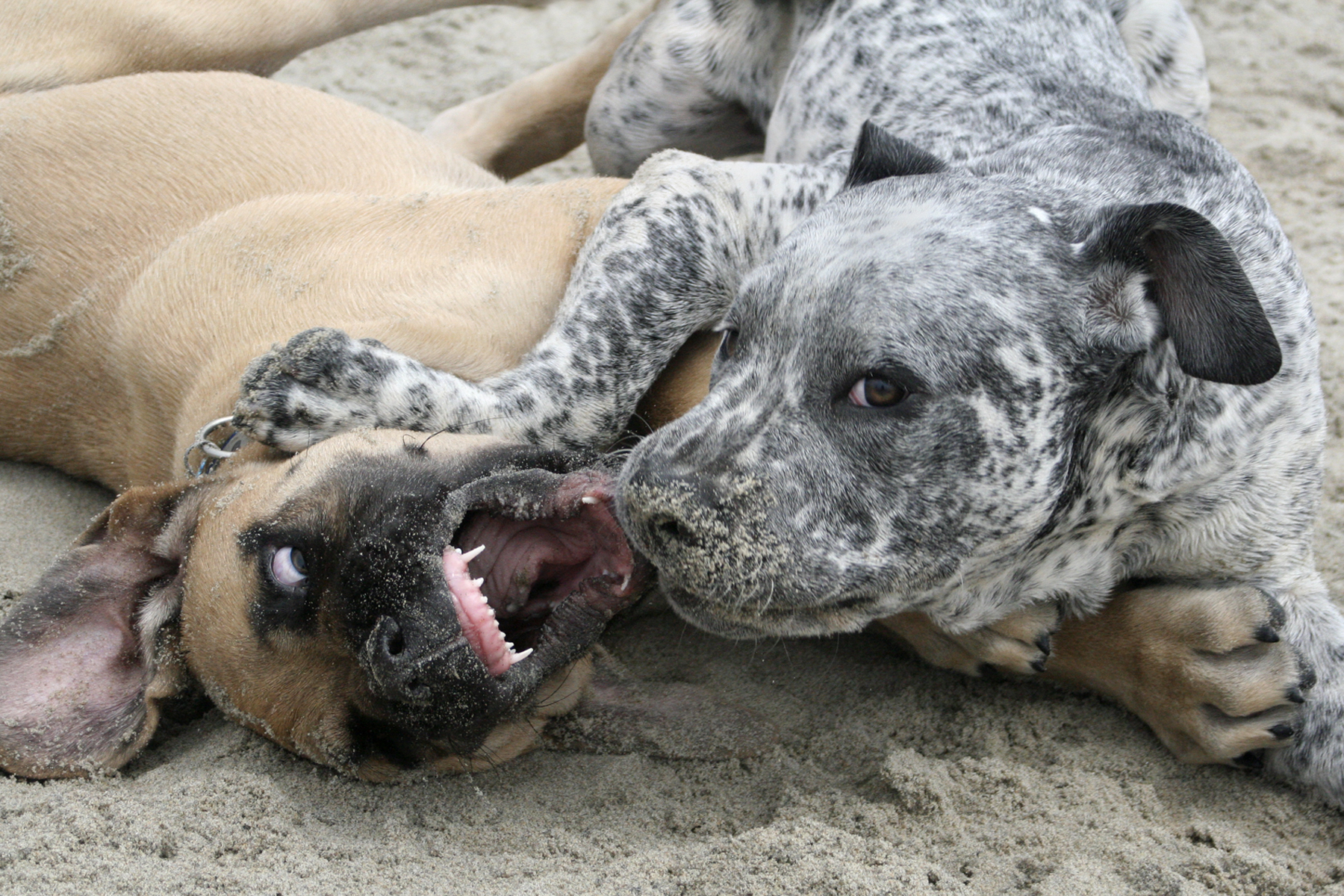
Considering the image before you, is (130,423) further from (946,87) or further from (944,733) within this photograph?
(946,87)

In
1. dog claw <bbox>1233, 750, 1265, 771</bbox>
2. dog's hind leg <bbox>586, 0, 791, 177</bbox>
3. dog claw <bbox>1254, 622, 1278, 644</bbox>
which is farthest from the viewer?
dog's hind leg <bbox>586, 0, 791, 177</bbox>

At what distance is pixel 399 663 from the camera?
262 centimetres

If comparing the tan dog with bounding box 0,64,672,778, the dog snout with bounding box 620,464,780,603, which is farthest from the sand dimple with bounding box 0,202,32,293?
the dog snout with bounding box 620,464,780,603

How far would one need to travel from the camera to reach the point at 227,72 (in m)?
4.67

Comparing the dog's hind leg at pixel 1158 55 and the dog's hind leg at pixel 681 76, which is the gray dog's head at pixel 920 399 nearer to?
the dog's hind leg at pixel 1158 55

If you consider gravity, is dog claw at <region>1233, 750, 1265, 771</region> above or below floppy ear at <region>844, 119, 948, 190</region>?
below

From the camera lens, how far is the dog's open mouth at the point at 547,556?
295 centimetres

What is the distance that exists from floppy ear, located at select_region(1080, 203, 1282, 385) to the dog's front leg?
1.18 meters

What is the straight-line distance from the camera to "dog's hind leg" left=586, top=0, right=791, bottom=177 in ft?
17.1

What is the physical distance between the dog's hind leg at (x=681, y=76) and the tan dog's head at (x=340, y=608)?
2.52 meters

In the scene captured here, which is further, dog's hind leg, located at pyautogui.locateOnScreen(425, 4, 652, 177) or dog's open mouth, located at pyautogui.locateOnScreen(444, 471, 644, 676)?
dog's hind leg, located at pyautogui.locateOnScreen(425, 4, 652, 177)

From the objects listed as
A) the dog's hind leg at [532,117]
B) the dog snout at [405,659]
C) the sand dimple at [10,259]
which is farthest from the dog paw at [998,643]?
the dog's hind leg at [532,117]

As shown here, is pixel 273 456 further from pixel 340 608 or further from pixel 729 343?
pixel 729 343

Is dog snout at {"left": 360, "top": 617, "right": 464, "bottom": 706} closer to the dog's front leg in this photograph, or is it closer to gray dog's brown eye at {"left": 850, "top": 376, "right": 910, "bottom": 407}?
the dog's front leg
